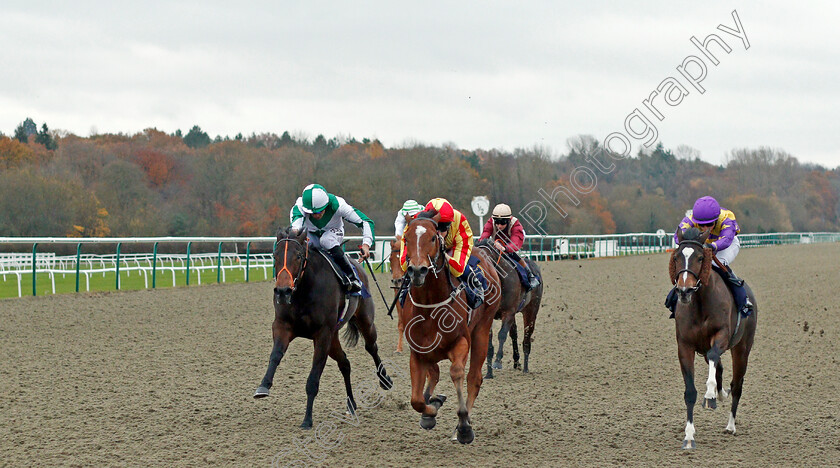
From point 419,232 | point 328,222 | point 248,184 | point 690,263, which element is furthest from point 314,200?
point 248,184

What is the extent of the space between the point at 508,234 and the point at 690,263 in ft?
10.8

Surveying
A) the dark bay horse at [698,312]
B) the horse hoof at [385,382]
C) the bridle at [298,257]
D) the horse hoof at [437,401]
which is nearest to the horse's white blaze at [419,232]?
the horse hoof at [437,401]

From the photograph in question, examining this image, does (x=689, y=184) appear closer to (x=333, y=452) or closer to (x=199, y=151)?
(x=199, y=151)

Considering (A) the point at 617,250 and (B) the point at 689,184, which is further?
(B) the point at 689,184

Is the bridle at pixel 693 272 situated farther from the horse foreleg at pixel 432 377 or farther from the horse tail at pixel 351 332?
the horse tail at pixel 351 332

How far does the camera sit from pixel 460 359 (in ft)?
17.7

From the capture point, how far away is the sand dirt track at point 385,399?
536 cm

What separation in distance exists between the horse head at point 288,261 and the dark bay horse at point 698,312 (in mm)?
2717

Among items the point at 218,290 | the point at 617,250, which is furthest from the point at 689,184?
the point at 218,290

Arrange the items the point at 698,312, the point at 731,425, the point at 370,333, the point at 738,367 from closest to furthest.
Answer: the point at 698,312, the point at 731,425, the point at 738,367, the point at 370,333

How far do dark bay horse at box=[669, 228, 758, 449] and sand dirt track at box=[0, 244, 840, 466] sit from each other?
42cm

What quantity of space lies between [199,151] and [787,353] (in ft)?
153

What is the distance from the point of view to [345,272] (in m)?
6.78

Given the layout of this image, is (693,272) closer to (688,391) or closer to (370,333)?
(688,391)
